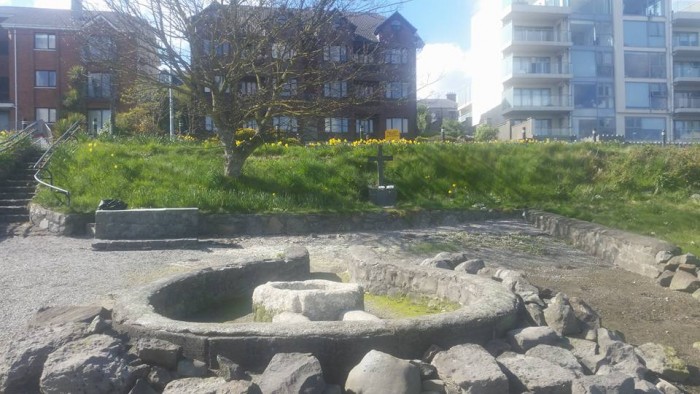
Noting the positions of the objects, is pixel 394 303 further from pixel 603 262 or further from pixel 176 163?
pixel 176 163

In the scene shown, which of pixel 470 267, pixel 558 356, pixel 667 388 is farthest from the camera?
pixel 470 267

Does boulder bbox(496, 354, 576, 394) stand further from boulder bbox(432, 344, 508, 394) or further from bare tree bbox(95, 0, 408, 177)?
bare tree bbox(95, 0, 408, 177)

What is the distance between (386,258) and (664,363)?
10.8ft

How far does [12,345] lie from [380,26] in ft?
114

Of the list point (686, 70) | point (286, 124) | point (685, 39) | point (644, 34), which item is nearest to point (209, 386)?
point (286, 124)

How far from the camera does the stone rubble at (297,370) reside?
146 inches

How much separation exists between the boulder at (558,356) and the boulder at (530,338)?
→ 0.09 metres

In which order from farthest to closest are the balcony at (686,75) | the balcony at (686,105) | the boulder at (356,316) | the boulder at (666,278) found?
1. the balcony at (686,75)
2. the balcony at (686,105)
3. the boulder at (666,278)
4. the boulder at (356,316)

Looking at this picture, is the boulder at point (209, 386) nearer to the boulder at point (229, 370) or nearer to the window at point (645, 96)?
the boulder at point (229, 370)

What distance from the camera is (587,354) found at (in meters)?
4.64

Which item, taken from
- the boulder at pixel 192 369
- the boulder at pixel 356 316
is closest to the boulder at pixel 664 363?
the boulder at pixel 356 316

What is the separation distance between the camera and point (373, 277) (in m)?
6.79

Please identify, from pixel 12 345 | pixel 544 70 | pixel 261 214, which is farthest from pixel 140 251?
pixel 544 70

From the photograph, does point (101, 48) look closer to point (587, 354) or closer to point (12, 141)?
point (12, 141)
